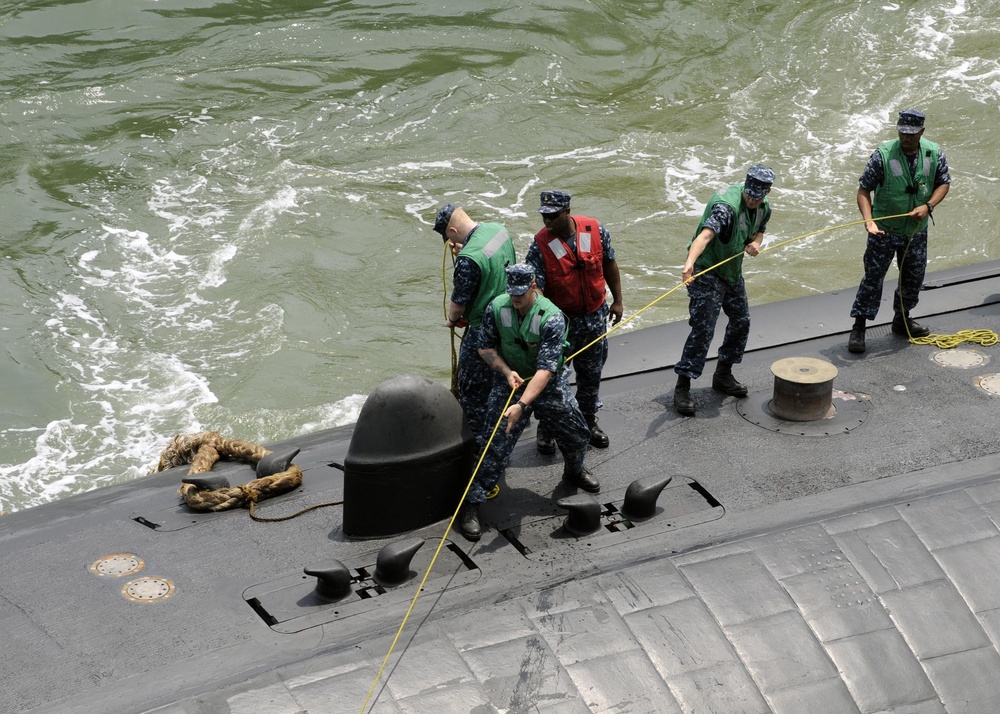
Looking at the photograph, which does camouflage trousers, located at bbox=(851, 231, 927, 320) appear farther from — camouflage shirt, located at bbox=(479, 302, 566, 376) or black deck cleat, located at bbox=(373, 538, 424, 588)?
black deck cleat, located at bbox=(373, 538, 424, 588)

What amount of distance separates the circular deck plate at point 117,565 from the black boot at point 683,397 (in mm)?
3720

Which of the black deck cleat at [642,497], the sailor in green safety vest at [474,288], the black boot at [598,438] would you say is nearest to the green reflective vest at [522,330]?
the sailor in green safety vest at [474,288]

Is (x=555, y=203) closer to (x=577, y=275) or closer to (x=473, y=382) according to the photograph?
(x=577, y=275)

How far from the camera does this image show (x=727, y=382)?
852 centimetres

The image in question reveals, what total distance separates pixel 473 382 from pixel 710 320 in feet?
6.11

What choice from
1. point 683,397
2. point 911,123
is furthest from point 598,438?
point 911,123

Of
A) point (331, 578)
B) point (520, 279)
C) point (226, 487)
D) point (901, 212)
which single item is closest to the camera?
point (331, 578)

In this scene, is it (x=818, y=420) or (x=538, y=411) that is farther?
(x=818, y=420)

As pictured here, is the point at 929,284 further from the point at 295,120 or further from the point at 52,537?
the point at 295,120

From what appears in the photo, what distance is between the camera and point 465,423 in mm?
6883

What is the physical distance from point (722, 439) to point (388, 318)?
8.27 meters

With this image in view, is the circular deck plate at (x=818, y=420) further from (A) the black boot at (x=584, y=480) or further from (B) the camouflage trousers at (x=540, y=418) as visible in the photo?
(B) the camouflage trousers at (x=540, y=418)

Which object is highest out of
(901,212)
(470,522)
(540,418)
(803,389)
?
(901,212)

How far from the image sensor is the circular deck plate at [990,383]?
8180mm
